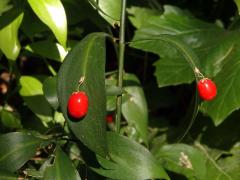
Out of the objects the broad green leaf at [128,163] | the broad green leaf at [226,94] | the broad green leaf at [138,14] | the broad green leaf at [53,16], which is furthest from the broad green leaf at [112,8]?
the broad green leaf at [138,14]

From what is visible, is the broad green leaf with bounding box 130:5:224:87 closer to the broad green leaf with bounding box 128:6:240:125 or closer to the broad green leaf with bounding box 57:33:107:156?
the broad green leaf with bounding box 128:6:240:125

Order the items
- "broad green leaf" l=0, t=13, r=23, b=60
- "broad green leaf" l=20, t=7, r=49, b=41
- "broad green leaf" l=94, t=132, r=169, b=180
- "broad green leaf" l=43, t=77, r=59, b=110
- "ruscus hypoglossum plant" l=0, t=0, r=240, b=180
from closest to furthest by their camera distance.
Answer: "ruscus hypoglossum plant" l=0, t=0, r=240, b=180 < "broad green leaf" l=94, t=132, r=169, b=180 < "broad green leaf" l=43, t=77, r=59, b=110 < "broad green leaf" l=0, t=13, r=23, b=60 < "broad green leaf" l=20, t=7, r=49, b=41

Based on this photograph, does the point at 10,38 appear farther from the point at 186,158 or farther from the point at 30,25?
the point at 186,158

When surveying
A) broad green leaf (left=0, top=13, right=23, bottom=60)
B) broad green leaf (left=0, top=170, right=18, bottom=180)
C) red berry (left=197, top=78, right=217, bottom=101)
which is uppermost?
red berry (left=197, top=78, right=217, bottom=101)

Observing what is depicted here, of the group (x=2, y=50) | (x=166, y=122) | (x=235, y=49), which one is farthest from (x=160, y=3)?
(x=2, y=50)

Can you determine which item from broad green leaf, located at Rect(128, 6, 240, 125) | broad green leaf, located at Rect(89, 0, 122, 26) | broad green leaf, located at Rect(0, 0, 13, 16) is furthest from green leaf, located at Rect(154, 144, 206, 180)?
broad green leaf, located at Rect(0, 0, 13, 16)

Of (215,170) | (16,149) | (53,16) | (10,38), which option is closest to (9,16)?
(10,38)

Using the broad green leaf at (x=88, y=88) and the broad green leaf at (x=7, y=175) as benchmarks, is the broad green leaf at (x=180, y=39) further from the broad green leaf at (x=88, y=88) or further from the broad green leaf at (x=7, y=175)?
the broad green leaf at (x=7, y=175)
